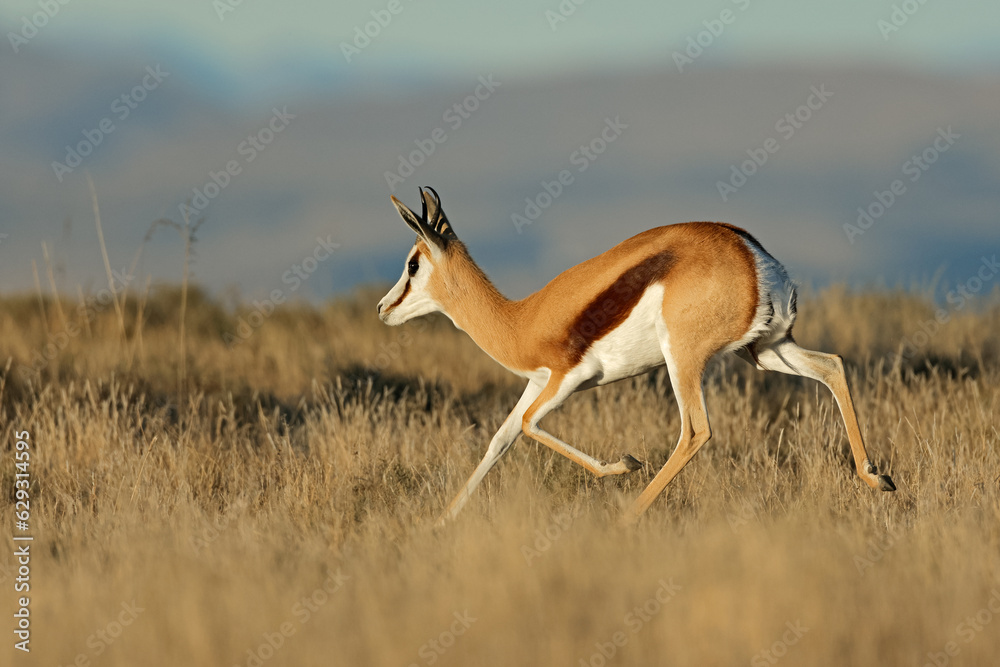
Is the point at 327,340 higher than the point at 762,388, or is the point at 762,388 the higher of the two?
the point at 327,340

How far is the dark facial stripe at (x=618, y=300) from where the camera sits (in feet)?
20.7

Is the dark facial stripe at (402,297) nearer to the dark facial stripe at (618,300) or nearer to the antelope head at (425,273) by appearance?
the antelope head at (425,273)

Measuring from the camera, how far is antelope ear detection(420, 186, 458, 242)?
734 centimetres

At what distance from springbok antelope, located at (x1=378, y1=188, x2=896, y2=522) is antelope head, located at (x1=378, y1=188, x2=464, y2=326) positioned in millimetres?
236

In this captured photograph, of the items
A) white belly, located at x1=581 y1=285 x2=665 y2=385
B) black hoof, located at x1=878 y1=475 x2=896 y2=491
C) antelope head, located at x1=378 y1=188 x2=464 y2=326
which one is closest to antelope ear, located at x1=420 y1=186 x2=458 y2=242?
antelope head, located at x1=378 y1=188 x2=464 y2=326

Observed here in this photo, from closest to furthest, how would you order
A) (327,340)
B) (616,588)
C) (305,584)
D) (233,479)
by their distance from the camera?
1. (616,588)
2. (305,584)
3. (233,479)
4. (327,340)

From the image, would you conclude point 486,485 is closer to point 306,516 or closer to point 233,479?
point 306,516

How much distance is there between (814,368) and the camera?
22.4 ft

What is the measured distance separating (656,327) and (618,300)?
32cm

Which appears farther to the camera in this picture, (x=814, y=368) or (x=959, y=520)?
(x=814, y=368)

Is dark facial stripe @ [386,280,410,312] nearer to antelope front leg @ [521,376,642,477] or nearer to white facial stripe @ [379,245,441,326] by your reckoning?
white facial stripe @ [379,245,441,326]

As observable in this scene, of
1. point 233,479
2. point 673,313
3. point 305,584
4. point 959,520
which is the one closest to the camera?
point 305,584

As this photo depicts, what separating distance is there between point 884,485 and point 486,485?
9.53 ft

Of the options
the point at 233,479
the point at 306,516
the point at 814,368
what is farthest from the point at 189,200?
the point at 814,368
